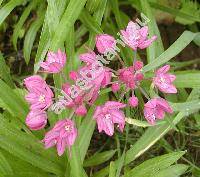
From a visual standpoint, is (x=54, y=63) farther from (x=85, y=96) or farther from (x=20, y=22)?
(x=20, y=22)

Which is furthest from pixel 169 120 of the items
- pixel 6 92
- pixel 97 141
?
pixel 97 141

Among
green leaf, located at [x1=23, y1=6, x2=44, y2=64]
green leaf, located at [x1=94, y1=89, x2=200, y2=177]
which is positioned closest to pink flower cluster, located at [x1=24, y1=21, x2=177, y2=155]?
green leaf, located at [x1=94, y1=89, x2=200, y2=177]

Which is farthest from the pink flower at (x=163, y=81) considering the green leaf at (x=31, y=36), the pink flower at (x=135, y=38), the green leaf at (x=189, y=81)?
the green leaf at (x=31, y=36)

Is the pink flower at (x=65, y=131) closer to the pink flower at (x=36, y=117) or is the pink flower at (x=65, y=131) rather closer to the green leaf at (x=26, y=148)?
the pink flower at (x=36, y=117)

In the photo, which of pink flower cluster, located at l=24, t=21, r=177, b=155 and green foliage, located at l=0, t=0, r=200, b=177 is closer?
pink flower cluster, located at l=24, t=21, r=177, b=155

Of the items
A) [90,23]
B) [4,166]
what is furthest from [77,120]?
[90,23]

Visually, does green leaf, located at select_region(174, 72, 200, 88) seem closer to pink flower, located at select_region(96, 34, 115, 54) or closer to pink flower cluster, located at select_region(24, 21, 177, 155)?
pink flower cluster, located at select_region(24, 21, 177, 155)

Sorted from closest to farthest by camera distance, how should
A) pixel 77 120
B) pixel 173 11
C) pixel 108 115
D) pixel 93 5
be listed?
pixel 108 115, pixel 77 120, pixel 93 5, pixel 173 11
